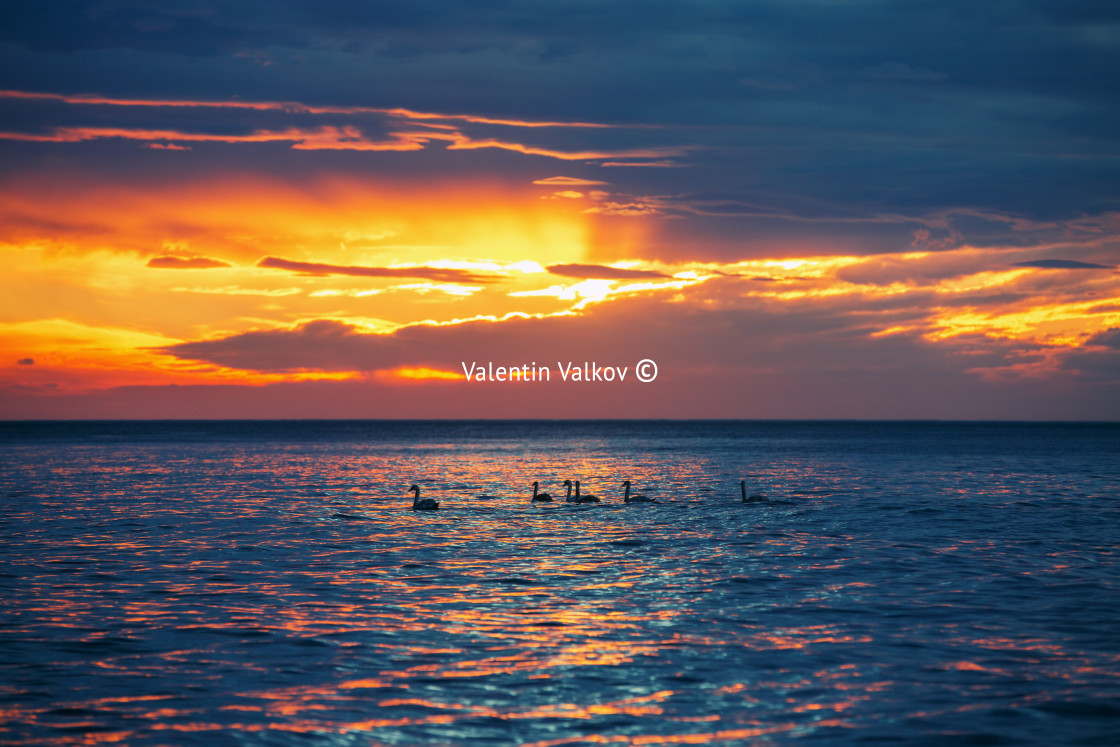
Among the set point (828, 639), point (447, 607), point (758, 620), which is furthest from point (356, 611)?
point (828, 639)

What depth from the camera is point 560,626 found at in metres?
16.0

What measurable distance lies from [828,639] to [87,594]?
15.1 metres

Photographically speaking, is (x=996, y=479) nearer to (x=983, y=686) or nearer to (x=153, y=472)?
(x=983, y=686)

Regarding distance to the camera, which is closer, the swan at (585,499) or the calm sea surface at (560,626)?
the calm sea surface at (560,626)

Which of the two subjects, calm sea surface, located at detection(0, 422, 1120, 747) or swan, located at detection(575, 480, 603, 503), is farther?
swan, located at detection(575, 480, 603, 503)

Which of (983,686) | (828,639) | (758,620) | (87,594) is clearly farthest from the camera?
(87,594)

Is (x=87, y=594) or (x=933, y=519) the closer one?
(x=87, y=594)

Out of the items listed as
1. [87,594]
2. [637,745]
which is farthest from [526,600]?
[87,594]

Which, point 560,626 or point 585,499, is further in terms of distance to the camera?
point 585,499

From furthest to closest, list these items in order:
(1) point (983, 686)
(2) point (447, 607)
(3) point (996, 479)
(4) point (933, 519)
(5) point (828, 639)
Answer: (3) point (996, 479) → (4) point (933, 519) → (2) point (447, 607) → (5) point (828, 639) → (1) point (983, 686)

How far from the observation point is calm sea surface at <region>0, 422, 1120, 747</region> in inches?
448

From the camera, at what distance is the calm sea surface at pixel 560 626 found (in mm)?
11367

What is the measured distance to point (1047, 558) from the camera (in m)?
23.2

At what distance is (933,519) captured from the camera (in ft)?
105
